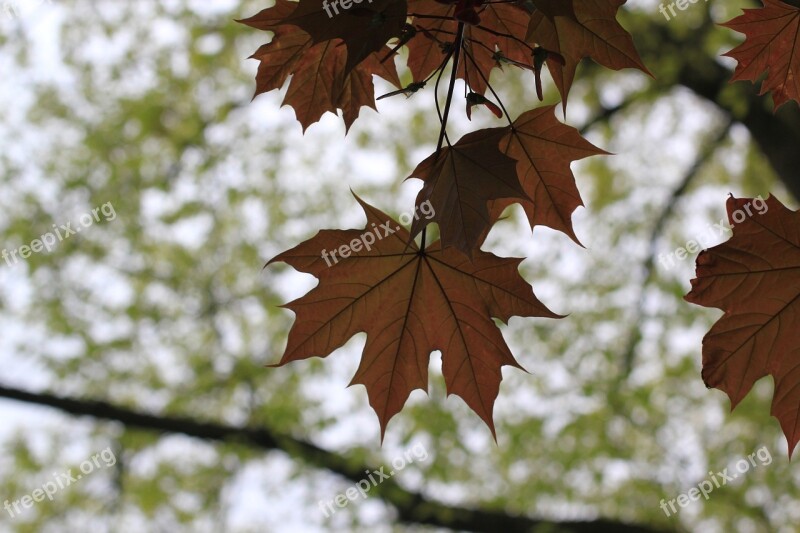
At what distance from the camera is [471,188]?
1.22m

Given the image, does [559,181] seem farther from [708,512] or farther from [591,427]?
[708,512]

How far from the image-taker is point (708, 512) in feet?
23.6

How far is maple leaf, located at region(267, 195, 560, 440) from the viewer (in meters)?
1.44

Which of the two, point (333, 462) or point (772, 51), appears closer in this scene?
point (772, 51)

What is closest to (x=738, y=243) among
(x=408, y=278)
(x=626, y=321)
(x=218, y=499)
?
(x=408, y=278)

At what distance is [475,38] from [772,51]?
675mm

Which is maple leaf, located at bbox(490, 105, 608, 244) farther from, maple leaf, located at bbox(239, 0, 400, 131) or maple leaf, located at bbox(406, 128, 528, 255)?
maple leaf, located at bbox(239, 0, 400, 131)

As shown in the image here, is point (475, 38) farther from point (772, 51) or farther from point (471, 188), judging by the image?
point (772, 51)

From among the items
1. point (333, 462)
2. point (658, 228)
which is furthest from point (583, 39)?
point (658, 228)

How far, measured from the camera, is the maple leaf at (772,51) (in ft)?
4.90

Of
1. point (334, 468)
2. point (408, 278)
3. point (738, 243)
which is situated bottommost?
point (738, 243)

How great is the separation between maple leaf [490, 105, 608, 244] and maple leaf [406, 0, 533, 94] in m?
0.12

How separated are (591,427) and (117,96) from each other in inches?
204

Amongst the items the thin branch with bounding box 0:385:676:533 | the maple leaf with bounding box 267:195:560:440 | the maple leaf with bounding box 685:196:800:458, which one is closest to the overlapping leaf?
the maple leaf with bounding box 267:195:560:440
